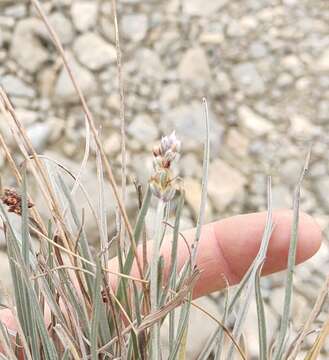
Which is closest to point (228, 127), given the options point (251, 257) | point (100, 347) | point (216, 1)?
point (216, 1)

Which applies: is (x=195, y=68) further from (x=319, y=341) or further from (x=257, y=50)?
(x=319, y=341)

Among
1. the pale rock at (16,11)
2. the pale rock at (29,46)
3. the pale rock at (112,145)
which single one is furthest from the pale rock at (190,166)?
the pale rock at (16,11)

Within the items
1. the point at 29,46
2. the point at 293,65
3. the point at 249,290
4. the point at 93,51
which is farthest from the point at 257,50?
the point at 249,290

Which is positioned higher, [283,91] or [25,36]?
[25,36]

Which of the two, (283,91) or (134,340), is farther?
(283,91)

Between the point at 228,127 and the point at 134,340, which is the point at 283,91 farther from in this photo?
the point at 134,340

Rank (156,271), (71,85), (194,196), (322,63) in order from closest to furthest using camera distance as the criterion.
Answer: (156,271)
(194,196)
(71,85)
(322,63)
